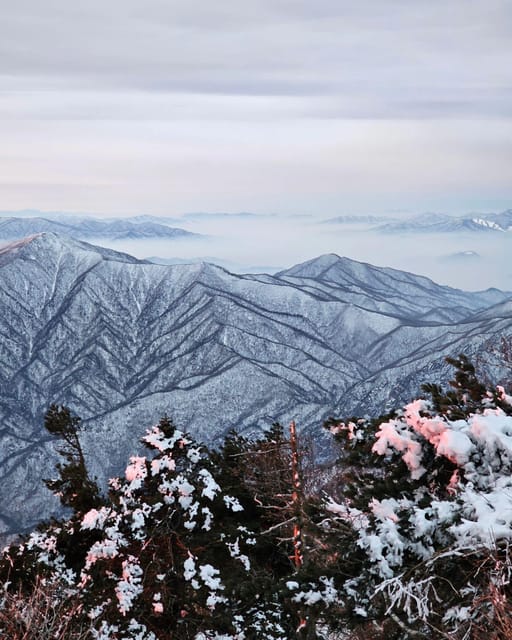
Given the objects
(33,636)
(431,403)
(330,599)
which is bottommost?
(33,636)

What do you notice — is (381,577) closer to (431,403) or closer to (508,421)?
(508,421)

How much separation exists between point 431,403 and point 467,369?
1.06 metres

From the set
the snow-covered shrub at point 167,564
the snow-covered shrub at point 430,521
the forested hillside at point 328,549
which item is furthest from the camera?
the snow-covered shrub at point 167,564

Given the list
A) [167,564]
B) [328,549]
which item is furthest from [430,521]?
Result: [167,564]

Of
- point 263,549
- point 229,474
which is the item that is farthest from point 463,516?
point 229,474

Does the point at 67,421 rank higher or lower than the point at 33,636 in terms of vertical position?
lower

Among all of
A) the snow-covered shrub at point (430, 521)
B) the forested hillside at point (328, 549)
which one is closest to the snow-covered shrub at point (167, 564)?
the forested hillside at point (328, 549)

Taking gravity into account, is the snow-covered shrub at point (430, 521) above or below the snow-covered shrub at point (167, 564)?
above

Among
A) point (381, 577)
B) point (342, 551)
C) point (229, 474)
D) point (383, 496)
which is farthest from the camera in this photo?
point (229, 474)

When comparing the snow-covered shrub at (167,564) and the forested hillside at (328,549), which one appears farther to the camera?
the snow-covered shrub at (167,564)

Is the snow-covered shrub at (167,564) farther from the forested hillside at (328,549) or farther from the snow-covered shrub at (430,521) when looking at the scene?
the snow-covered shrub at (430,521)

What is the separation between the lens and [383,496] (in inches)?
437

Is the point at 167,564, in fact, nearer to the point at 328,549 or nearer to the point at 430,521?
the point at 328,549

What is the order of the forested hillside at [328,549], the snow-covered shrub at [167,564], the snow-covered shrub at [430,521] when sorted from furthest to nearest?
1. the snow-covered shrub at [167,564]
2. the forested hillside at [328,549]
3. the snow-covered shrub at [430,521]
